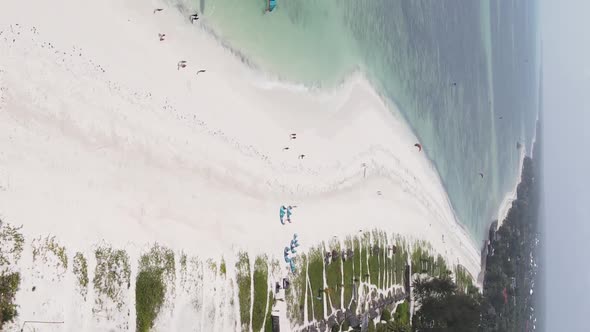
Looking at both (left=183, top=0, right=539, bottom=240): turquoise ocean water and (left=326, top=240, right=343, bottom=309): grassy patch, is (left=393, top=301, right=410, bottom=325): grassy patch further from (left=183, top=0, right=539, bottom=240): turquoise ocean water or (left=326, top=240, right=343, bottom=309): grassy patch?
(left=183, top=0, right=539, bottom=240): turquoise ocean water

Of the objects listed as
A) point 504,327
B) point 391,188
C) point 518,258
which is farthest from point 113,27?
point 518,258

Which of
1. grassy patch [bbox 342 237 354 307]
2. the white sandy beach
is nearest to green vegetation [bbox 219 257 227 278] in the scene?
the white sandy beach

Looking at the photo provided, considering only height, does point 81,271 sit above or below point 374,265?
below

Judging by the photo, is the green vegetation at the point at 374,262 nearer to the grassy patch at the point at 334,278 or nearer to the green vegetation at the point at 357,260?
the green vegetation at the point at 357,260

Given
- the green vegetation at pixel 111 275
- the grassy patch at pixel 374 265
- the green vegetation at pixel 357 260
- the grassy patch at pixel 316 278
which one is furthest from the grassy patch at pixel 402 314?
the green vegetation at pixel 111 275

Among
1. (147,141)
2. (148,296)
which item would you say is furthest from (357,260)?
(147,141)

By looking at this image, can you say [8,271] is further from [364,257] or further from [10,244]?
[364,257]
